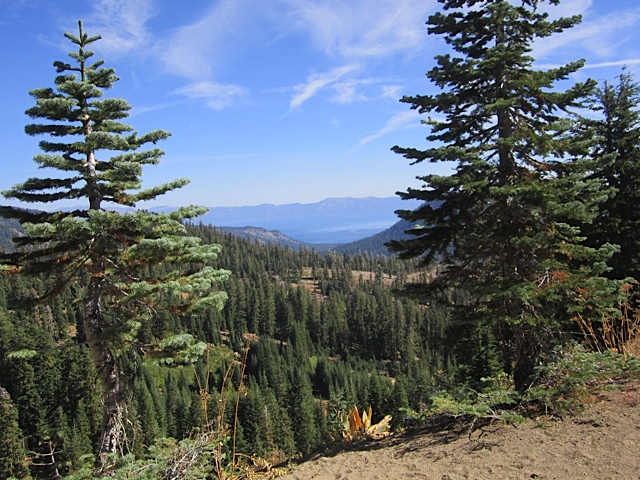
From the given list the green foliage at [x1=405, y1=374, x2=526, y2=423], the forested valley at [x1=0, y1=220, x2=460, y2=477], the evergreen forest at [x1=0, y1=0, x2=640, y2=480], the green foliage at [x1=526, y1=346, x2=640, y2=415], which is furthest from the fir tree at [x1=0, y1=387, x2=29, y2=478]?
the green foliage at [x1=526, y1=346, x2=640, y2=415]

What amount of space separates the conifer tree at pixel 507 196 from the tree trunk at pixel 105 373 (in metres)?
5.30

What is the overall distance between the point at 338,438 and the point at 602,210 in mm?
9299

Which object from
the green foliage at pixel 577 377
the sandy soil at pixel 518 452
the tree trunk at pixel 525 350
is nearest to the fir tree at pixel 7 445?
the sandy soil at pixel 518 452

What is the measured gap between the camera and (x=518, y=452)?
4684 millimetres

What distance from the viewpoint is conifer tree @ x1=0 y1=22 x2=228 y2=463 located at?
21.2 ft

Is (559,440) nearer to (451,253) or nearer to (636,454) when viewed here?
(636,454)

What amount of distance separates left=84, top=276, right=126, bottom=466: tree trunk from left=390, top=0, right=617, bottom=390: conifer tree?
5305mm

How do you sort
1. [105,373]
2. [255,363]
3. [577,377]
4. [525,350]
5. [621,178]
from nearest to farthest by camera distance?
[577,377], [105,373], [525,350], [621,178], [255,363]

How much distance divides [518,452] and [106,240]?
6.26m

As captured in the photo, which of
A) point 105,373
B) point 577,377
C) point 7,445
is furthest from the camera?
point 7,445

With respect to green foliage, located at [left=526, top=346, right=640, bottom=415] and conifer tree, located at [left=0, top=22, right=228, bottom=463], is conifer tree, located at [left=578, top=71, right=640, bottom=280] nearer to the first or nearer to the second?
green foliage, located at [left=526, top=346, right=640, bottom=415]

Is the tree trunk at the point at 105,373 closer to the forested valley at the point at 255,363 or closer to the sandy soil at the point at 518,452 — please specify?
the forested valley at the point at 255,363

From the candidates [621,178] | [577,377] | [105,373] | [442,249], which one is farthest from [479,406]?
[621,178]

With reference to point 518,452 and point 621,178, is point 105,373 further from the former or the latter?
point 621,178
